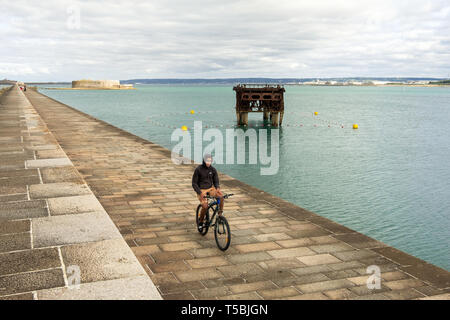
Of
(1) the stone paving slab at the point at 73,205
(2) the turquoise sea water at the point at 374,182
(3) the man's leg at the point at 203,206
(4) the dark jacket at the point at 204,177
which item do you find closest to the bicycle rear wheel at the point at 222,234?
(3) the man's leg at the point at 203,206

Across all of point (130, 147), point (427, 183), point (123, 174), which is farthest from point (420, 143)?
point (123, 174)

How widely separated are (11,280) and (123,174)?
7413 millimetres

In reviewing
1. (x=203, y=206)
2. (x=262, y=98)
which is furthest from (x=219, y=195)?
(x=262, y=98)

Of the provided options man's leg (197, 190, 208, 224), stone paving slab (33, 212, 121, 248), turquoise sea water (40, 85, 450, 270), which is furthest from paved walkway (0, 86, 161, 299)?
turquoise sea water (40, 85, 450, 270)

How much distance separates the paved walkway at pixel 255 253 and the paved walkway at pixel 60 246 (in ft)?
1.42

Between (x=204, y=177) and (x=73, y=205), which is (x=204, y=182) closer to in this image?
(x=204, y=177)

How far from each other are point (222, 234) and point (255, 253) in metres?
0.60

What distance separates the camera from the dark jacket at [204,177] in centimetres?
697

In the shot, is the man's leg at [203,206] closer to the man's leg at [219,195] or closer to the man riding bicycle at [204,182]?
the man riding bicycle at [204,182]

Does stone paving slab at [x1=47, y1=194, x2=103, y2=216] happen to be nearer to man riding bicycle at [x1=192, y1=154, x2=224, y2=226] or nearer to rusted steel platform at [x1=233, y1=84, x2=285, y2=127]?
man riding bicycle at [x1=192, y1=154, x2=224, y2=226]

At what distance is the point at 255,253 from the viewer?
6613 mm

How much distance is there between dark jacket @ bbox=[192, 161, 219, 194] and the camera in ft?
22.9

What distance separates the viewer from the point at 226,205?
9438 millimetres
